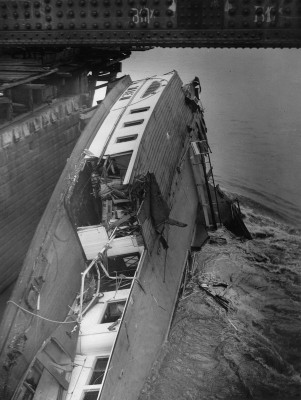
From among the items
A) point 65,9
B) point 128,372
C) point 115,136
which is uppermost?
point 65,9

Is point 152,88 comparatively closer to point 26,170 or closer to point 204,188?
point 204,188

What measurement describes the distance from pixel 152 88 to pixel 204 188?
4.16 metres

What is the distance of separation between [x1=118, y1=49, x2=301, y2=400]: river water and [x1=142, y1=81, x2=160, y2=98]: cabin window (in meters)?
5.94

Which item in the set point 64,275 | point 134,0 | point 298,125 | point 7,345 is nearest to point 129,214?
point 64,275

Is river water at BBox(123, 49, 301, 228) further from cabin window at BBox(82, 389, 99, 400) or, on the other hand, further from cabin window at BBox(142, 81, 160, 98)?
cabin window at BBox(82, 389, 99, 400)

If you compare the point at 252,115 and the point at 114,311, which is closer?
the point at 114,311

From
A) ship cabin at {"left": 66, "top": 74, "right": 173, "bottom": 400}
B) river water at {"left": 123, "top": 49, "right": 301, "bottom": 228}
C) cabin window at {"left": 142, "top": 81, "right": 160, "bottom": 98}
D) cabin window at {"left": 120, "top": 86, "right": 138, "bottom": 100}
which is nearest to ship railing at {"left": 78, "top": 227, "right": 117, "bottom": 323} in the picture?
ship cabin at {"left": 66, "top": 74, "right": 173, "bottom": 400}

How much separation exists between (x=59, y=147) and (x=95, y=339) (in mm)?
8063

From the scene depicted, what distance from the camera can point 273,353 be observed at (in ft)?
41.1

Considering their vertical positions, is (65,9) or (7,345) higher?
(65,9)

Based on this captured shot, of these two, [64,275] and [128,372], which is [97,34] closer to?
[64,275]

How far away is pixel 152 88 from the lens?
16656 mm

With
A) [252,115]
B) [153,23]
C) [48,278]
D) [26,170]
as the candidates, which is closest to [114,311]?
[48,278]

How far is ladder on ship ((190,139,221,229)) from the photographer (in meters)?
16.5
